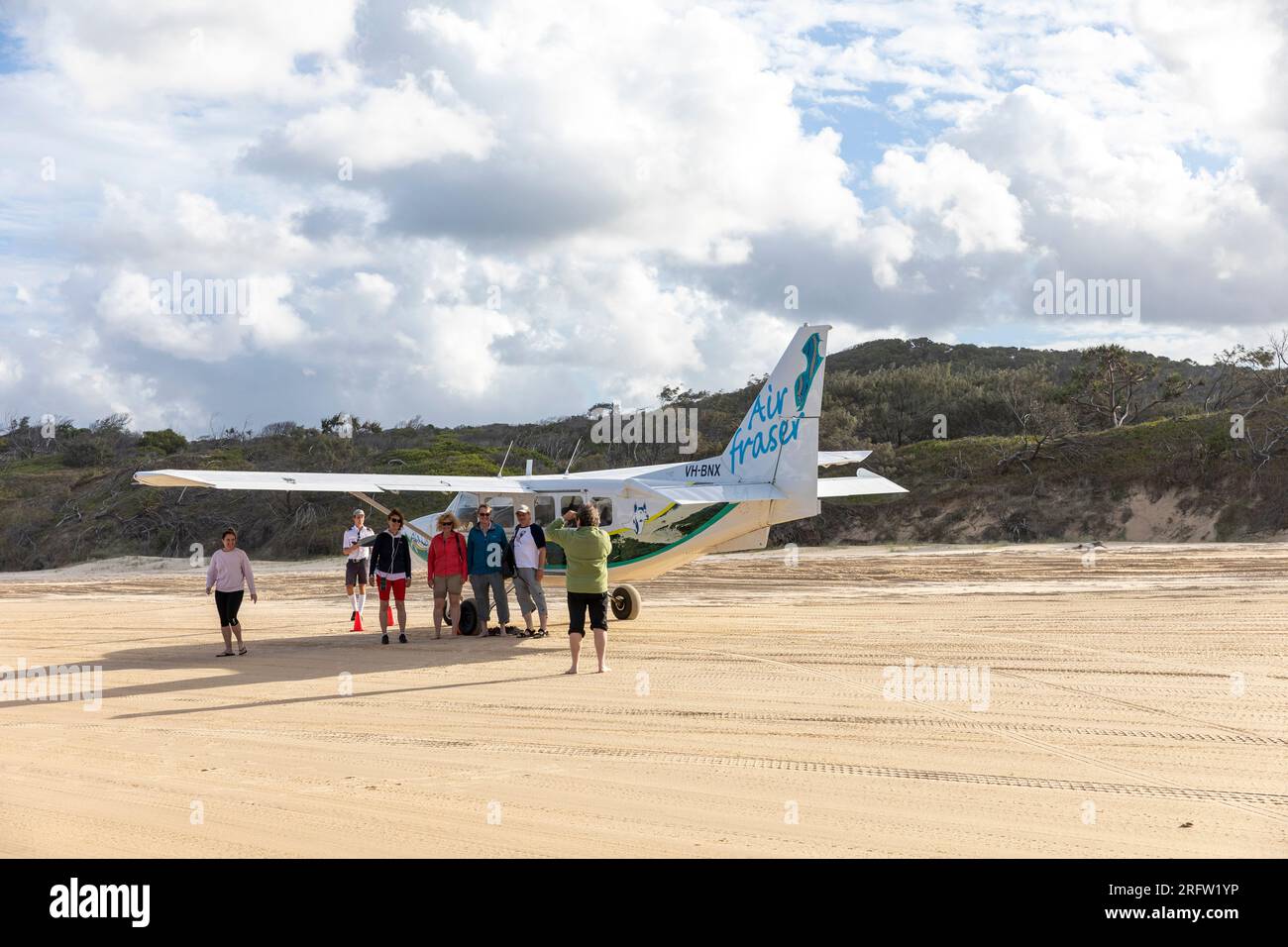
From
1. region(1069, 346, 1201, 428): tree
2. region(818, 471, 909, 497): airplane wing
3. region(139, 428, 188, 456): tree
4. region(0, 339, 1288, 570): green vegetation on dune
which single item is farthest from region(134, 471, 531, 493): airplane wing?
region(139, 428, 188, 456): tree

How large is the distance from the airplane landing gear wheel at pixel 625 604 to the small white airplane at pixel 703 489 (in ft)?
0.05

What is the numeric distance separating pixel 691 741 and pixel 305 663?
678 cm

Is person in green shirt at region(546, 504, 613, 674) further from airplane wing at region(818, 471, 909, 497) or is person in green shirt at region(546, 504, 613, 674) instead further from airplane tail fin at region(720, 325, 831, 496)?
airplane wing at region(818, 471, 909, 497)

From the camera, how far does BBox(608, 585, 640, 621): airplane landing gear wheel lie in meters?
16.7

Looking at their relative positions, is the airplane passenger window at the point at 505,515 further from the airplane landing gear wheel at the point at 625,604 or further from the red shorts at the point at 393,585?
the red shorts at the point at 393,585

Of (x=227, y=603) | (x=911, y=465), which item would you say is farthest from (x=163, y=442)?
(x=227, y=603)

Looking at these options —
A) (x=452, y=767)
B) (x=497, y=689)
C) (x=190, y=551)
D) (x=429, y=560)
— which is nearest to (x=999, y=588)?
(x=429, y=560)

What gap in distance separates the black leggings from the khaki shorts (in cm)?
256

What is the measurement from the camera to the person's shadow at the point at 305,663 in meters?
11.2

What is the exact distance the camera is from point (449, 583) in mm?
15195
